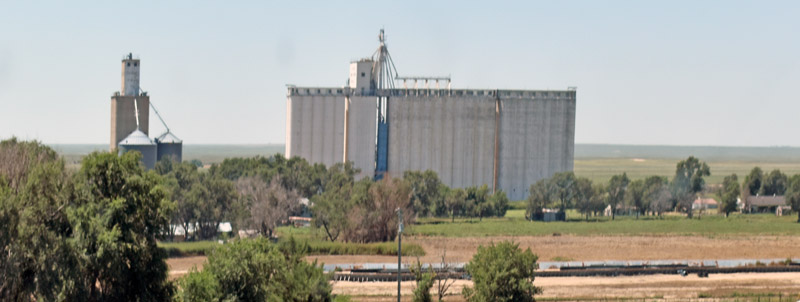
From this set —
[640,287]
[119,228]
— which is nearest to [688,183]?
[640,287]

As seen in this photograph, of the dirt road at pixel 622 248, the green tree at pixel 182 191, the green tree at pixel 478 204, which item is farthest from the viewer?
the green tree at pixel 478 204

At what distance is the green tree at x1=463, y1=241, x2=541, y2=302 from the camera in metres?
36.3

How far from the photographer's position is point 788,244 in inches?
2372

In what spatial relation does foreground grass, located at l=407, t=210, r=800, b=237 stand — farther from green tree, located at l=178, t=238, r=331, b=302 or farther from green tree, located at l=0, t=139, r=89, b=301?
green tree, located at l=0, t=139, r=89, b=301

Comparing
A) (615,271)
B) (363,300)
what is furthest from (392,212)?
(363,300)

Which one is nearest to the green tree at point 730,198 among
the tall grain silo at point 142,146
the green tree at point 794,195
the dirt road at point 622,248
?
the green tree at point 794,195

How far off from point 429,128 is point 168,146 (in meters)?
18.9

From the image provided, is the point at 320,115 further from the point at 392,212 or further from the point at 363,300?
the point at 363,300

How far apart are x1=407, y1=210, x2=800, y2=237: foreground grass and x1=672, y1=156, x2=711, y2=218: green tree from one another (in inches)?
219

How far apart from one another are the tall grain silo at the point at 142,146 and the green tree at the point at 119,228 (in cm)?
5331

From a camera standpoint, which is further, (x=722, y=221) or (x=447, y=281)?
(x=722, y=221)

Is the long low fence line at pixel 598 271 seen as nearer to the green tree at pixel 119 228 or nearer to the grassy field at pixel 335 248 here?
the grassy field at pixel 335 248

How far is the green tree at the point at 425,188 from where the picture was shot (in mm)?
77812

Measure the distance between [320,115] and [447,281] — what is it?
148 feet
